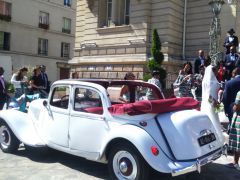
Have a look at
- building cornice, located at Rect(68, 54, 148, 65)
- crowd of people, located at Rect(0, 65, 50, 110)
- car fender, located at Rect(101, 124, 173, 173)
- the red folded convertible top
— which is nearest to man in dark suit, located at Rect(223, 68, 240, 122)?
the red folded convertible top

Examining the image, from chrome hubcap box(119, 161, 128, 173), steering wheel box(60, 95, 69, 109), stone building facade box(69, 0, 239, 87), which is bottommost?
chrome hubcap box(119, 161, 128, 173)

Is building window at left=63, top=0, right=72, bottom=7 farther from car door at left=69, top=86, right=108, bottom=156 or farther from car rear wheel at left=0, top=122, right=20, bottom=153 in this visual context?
car door at left=69, top=86, right=108, bottom=156

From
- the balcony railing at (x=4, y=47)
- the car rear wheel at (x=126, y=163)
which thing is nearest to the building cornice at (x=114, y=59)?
the car rear wheel at (x=126, y=163)

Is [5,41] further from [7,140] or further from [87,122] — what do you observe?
[87,122]

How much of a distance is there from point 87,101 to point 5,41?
111 feet

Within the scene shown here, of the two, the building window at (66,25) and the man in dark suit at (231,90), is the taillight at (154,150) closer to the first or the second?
the man in dark suit at (231,90)

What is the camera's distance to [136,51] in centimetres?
1948

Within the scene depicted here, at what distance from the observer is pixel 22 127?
23.7ft

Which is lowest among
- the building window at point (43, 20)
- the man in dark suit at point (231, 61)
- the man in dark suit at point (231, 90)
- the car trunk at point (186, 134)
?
the car trunk at point (186, 134)

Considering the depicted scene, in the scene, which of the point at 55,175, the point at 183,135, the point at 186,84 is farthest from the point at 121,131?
the point at 186,84

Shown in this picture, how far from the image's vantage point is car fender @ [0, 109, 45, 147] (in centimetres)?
690

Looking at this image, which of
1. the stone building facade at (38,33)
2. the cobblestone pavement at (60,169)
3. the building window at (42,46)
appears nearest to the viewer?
the cobblestone pavement at (60,169)

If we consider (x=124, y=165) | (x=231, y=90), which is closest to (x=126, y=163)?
(x=124, y=165)

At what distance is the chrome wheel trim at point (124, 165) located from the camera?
531cm
